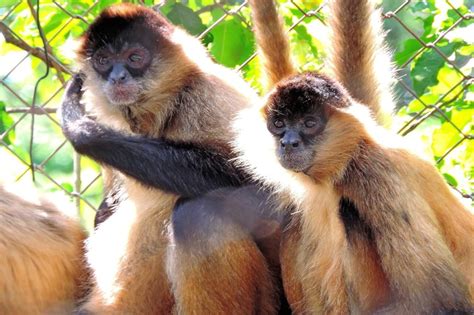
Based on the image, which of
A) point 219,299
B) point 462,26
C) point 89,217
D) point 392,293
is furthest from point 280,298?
point 462,26

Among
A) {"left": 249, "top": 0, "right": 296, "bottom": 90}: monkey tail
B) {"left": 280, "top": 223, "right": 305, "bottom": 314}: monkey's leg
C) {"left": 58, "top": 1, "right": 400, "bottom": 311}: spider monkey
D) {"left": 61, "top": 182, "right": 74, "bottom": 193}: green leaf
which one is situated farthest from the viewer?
{"left": 61, "top": 182, "right": 74, "bottom": 193}: green leaf

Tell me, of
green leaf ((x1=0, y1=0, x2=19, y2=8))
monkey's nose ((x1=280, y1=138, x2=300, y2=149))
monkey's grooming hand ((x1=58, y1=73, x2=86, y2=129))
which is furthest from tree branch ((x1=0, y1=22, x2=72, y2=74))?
monkey's nose ((x1=280, y1=138, x2=300, y2=149))

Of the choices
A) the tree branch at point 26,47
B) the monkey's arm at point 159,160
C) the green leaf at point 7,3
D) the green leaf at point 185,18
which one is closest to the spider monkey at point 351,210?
the monkey's arm at point 159,160

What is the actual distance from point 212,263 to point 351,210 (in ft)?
2.02

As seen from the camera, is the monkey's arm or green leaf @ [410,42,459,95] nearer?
the monkey's arm

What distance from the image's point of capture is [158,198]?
4.43 meters

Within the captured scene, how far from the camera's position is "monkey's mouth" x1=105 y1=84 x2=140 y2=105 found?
4.43 metres

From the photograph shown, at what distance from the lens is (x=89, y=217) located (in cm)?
558

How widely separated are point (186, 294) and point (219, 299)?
0.13 m

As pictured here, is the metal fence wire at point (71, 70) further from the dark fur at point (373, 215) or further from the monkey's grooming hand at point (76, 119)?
the dark fur at point (373, 215)

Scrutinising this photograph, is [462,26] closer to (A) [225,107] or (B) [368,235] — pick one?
(A) [225,107]

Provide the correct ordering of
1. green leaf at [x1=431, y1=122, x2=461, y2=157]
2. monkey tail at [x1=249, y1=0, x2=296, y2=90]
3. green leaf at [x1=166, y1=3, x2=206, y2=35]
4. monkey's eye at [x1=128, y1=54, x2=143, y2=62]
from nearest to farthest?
1. monkey's eye at [x1=128, y1=54, x2=143, y2=62]
2. monkey tail at [x1=249, y1=0, x2=296, y2=90]
3. green leaf at [x1=166, y1=3, x2=206, y2=35]
4. green leaf at [x1=431, y1=122, x2=461, y2=157]

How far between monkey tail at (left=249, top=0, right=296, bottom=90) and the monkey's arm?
63 centimetres

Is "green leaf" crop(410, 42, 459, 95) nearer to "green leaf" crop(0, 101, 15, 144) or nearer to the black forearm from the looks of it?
the black forearm
